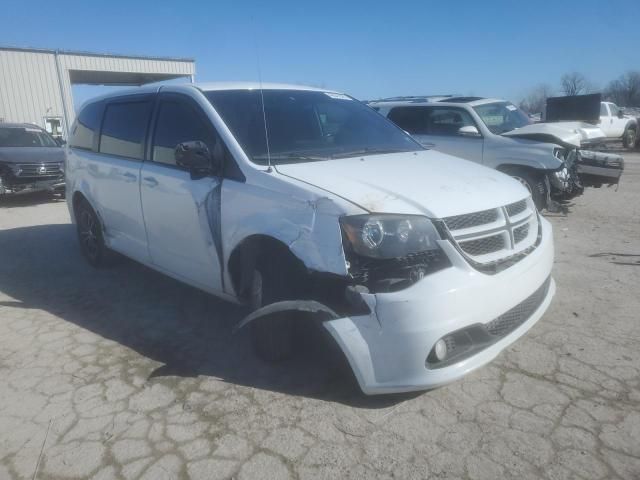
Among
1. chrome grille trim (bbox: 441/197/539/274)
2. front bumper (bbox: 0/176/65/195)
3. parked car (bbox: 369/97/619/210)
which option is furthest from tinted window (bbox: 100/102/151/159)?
front bumper (bbox: 0/176/65/195)

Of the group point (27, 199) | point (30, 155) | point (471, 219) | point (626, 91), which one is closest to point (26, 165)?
point (30, 155)

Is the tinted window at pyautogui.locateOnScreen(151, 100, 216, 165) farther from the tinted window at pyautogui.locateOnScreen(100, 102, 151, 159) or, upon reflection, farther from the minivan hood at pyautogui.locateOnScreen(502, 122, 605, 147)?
the minivan hood at pyautogui.locateOnScreen(502, 122, 605, 147)

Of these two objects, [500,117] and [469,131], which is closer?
[469,131]

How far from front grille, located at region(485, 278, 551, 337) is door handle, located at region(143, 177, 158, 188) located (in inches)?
104

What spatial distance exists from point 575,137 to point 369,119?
4.78 metres

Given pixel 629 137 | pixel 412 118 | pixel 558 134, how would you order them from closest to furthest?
pixel 558 134
pixel 412 118
pixel 629 137

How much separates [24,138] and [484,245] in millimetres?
11822

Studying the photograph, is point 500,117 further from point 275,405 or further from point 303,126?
point 275,405

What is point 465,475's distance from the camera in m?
2.13

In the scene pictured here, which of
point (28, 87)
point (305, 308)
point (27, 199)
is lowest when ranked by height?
point (27, 199)

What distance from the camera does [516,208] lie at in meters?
2.93

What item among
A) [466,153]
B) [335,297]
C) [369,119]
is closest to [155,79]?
[466,153]

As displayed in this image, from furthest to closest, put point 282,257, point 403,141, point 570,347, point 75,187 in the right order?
point 75,187
point 403,141
point 570,347
point 282,257

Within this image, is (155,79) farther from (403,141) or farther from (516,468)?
(516,468)
